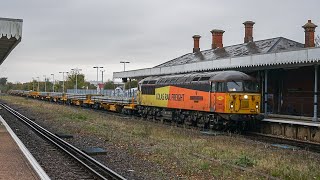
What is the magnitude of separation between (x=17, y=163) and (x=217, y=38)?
116ft

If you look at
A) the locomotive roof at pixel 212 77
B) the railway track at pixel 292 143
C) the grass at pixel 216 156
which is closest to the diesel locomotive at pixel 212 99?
the locomotive roof at pixel 212 77

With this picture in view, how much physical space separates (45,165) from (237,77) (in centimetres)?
1211

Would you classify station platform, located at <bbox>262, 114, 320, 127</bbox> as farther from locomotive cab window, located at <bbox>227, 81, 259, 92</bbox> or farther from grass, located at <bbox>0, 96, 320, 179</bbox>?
grass, located at <bbox>0, 96, 320, 179</bbox>

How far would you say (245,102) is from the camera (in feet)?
70.9

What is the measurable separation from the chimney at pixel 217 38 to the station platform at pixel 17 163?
31008 millimetres

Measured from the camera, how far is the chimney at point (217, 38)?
44531 millimetres

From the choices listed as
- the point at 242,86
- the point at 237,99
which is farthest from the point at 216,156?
the point at 242,86

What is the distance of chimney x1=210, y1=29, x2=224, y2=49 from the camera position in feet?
146

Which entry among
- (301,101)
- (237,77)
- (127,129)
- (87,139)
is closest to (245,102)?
(237,77)

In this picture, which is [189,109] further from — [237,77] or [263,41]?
[263,41]

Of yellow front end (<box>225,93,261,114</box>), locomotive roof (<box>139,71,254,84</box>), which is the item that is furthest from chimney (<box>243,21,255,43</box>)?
yellow front end (<box>225,93,261,114</box>)

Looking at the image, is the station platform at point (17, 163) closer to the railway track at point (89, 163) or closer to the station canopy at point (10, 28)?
the railway track at point (89, 163)

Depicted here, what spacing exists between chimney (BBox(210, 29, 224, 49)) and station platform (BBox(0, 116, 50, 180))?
102 ft

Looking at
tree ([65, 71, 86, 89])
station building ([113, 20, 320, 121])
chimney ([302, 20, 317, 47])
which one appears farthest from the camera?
tree ([65, 71, 86, 89])
